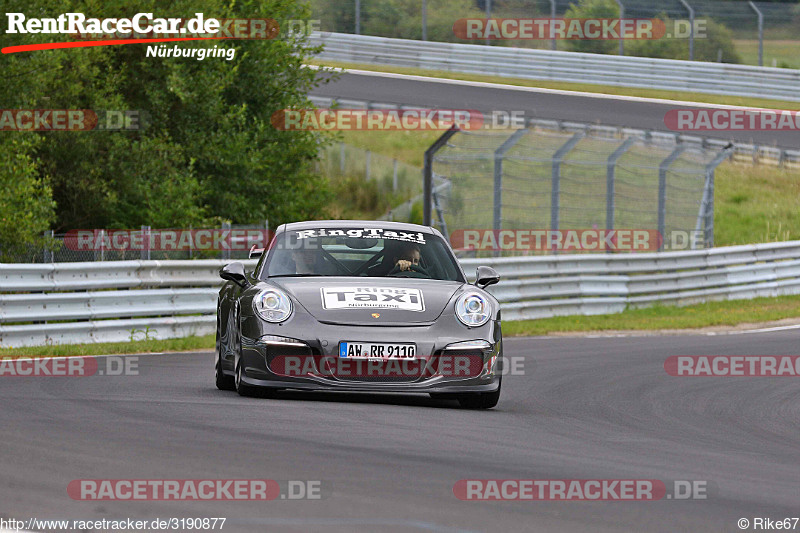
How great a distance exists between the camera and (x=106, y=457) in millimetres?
6125

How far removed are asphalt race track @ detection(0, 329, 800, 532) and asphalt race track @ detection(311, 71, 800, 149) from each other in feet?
80.9

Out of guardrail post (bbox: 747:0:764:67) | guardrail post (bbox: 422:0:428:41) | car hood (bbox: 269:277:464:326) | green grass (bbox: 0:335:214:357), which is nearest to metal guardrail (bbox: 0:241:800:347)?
green grass (bbox: 0:335:214:357)

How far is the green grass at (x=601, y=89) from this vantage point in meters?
37.1

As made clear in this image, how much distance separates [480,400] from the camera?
9039 mm

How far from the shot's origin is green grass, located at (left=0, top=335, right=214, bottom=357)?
1260cm

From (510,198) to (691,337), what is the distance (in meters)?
16.6

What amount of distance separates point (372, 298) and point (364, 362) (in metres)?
0.48

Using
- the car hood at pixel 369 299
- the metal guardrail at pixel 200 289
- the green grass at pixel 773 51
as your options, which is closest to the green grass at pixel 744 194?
the green grass at pixel 773 51

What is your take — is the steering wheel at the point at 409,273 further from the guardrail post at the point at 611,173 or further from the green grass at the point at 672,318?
the guardrail post at the point at 611,173

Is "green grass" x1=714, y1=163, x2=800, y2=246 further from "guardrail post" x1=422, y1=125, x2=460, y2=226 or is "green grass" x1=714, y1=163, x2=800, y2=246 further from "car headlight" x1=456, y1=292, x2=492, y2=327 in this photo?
"car headlight" x1=456, y1=292, x2=492, y2=327

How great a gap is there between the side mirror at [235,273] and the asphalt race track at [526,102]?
2545 cm

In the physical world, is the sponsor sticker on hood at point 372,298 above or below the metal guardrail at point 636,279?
above

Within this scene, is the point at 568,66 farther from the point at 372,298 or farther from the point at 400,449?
the point at 400,449

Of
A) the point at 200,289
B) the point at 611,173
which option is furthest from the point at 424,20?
the point at 200,289
